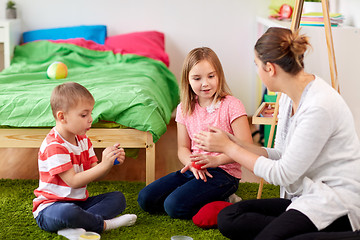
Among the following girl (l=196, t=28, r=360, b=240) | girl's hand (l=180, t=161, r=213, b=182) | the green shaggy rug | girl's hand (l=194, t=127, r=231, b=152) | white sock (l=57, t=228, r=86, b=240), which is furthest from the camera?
girl's hand (l=180, t=161, r=213, b=182)

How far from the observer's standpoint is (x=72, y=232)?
6.25 ft

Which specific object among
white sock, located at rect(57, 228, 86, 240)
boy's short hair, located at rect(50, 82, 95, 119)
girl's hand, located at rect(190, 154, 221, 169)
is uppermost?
boy's short hair, located at rect(50, 82, 95, 119)

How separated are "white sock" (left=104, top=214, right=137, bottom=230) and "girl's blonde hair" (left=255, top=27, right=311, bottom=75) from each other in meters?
0.84

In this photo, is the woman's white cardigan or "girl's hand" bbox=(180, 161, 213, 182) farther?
"girl's hand" bbox=(180, 161, 213, 182)

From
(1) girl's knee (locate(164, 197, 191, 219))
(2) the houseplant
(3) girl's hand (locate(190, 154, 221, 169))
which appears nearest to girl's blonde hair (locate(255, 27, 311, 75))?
(3) girl's hand (locate(190, 154, 221, 169))

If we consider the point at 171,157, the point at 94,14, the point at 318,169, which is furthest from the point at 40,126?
the point at 94,14

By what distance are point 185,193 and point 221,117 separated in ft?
1.18

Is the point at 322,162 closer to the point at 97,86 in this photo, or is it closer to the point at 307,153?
the point at 307,153

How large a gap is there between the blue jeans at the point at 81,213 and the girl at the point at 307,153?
53 centimetres

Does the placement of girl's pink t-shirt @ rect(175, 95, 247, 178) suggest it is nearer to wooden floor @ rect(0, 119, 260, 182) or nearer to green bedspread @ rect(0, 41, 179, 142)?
green bedspread @ rect(0, 41, 179, 142)

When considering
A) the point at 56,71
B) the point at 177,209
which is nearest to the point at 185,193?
the point at 177,209

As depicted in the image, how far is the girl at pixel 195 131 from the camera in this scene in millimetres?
2137

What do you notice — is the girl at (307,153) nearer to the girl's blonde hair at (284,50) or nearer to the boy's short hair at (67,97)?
the girl's blonde hair at (284,50)

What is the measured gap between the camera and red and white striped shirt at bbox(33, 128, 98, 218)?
1.92 meters
